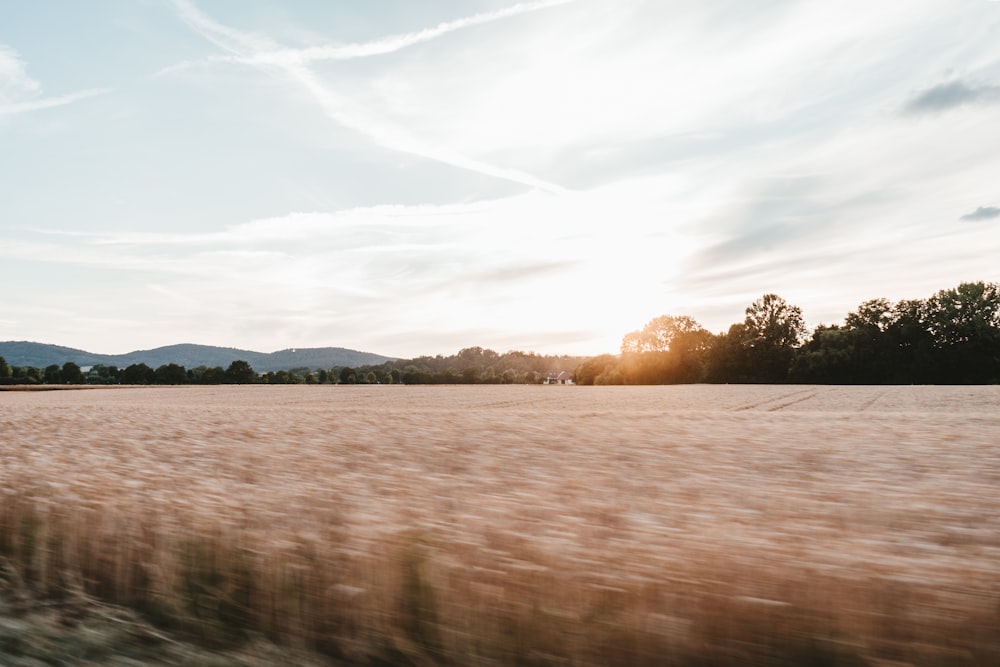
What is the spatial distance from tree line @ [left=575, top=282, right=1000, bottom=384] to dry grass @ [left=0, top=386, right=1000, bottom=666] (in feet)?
307

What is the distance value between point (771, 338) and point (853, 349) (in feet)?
48.1

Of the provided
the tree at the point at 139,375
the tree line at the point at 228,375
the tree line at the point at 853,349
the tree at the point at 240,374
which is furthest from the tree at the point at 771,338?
the tree at the point at 139,375

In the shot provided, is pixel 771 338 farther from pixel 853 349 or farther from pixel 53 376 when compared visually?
pixel 53 376

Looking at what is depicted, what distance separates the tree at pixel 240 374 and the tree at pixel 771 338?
8512 cm

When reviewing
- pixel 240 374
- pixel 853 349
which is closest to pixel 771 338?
pixel 853 349

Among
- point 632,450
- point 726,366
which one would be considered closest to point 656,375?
point 726,366

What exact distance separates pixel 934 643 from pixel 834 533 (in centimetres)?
121

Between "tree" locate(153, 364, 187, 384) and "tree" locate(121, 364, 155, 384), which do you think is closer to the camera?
"tree" locate(153, 364, 187, 384)

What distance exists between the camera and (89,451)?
9750 mm

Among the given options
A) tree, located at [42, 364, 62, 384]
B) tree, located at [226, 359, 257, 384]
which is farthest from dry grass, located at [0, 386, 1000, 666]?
tree, located at [42, 364, 62, 384]

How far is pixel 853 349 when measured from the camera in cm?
9106

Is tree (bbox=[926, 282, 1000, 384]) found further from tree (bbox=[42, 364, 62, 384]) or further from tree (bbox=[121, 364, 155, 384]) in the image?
tree (bbox=[42, 364, 62, 384])

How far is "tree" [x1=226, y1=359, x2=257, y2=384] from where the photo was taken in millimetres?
116312

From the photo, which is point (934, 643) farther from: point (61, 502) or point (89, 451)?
point (89, 451)
